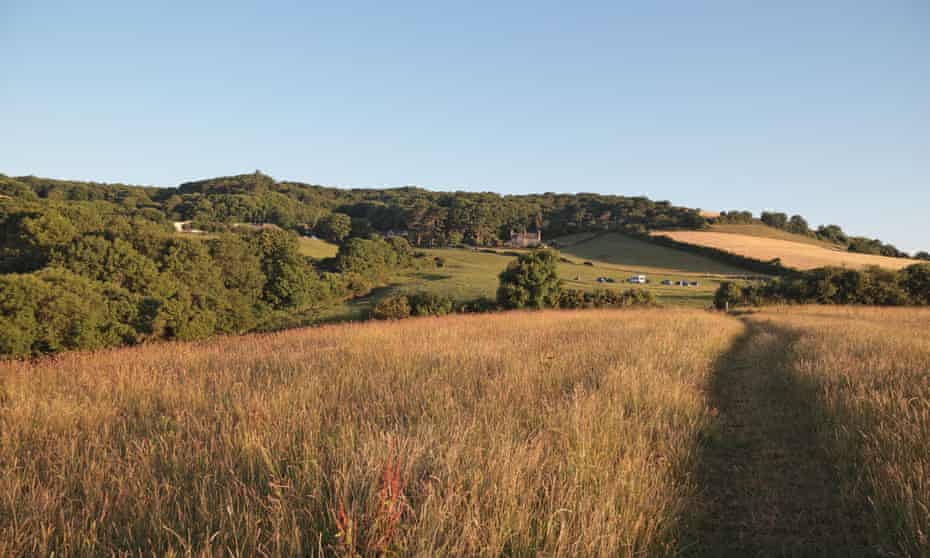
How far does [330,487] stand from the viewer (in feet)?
9.20

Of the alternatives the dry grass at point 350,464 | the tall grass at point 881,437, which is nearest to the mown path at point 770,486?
the tall grass at point 881,437

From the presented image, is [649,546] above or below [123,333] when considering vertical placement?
above

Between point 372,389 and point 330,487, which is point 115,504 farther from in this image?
point 372,389

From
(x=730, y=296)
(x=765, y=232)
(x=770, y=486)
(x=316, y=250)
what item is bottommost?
(x=316, y=250)

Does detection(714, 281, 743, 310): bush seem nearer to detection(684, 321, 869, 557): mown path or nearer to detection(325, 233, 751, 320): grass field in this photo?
detection(325, 233, 751, 320): grass field

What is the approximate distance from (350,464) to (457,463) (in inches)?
32.3

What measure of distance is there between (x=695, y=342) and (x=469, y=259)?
85.5 meters

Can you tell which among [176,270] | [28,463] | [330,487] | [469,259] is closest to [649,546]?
[330,487]

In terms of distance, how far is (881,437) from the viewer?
4379 mm

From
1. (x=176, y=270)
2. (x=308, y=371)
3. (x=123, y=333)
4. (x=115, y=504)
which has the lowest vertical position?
(x=123, y=333)

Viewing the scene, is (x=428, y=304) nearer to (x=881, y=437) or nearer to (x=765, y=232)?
(x=881, y=437)

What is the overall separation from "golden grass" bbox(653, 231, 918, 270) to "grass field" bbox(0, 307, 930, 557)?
7005cm

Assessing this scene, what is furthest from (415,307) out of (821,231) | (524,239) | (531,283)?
(821,231)

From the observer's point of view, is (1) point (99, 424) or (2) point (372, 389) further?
(2) point (372, 389)
